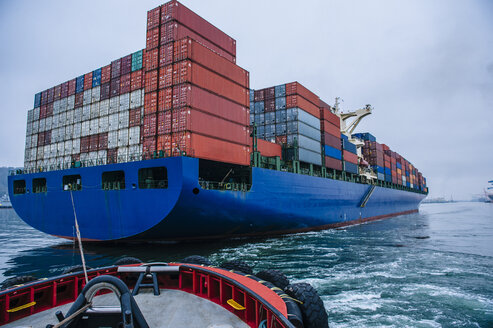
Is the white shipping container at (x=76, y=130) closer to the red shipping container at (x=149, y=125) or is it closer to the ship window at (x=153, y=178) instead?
the red shipping container at (x=149, y=125)

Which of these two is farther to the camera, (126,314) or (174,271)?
(174,271)

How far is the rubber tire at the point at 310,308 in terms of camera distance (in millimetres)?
4883

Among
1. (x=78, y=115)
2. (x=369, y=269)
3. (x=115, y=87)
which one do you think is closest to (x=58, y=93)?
(x=78, y=115)

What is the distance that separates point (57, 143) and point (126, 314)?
25.7 metres

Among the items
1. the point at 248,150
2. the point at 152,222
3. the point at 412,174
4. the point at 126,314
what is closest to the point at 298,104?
the point at 248,150

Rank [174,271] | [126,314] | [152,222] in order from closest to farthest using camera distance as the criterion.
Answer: [126,314]
[174,271]
[152,222]

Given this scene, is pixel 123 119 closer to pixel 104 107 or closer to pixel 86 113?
pixel 104 107

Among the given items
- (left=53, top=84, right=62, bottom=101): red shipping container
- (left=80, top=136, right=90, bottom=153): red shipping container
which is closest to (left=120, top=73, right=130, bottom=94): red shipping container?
(left=80, top=136, right=90, bottom=153): red shipping container

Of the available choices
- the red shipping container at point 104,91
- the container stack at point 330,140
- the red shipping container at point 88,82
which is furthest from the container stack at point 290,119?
the red shipping container at point 88,82

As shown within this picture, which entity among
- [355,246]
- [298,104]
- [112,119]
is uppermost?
[298,104]

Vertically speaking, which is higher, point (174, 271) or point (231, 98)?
point (231, 98)

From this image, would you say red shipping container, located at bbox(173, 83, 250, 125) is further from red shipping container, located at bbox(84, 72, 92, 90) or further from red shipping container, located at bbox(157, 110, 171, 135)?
red shipping container, located at bbox(84, 72, 92, 90)

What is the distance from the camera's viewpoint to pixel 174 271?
5531 millimetres

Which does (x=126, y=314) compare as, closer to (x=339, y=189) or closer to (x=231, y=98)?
(x=231, y=98)
